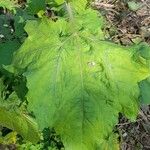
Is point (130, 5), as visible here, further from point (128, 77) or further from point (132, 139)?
point (128, 77)

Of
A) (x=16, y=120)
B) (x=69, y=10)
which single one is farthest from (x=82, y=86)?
(x=16, y=120)

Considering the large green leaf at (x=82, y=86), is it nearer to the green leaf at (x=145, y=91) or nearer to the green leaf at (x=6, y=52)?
the green leaf at (x=145, y=91)

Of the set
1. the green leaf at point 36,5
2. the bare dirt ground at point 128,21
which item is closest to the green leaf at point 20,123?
the green leaf at point 36,5

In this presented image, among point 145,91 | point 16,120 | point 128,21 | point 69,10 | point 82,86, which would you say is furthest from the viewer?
point 128,21

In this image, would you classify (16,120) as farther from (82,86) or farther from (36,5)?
(82,86)

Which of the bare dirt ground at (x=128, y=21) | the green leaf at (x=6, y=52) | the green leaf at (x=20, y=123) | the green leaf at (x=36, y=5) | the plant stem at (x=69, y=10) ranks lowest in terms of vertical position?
the bare dirt ground at (x=128, y=21)

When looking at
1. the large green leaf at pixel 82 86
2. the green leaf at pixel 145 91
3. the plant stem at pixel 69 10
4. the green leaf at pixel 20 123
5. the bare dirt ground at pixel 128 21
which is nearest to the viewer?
the large green leaf at pixel 82 86

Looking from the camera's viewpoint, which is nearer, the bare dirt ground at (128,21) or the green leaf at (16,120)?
the green leaf at (16,120)

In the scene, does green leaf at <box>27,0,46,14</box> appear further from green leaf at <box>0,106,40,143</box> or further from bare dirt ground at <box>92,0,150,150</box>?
bare dirt ground at <box>92,0,150,150</box>
